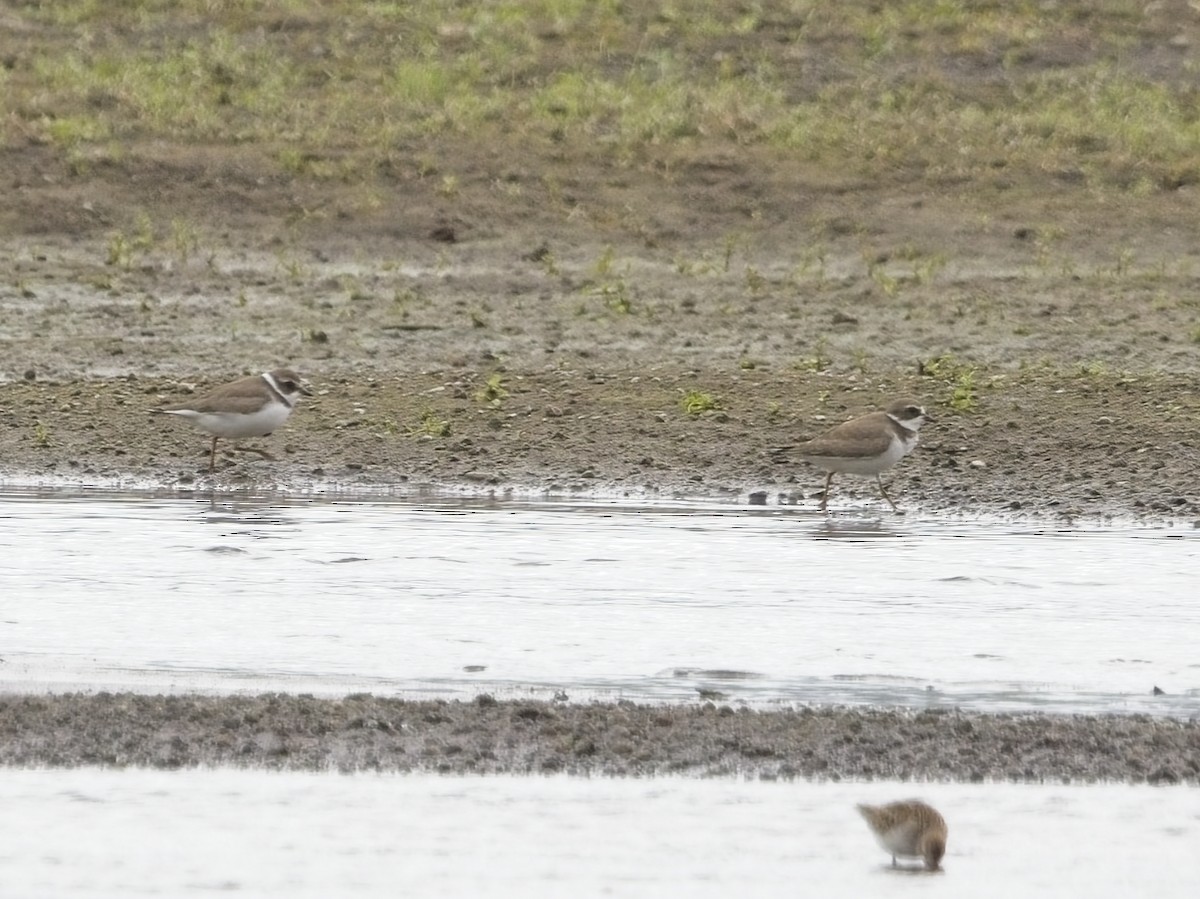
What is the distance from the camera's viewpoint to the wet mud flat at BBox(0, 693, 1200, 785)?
7.78 meters

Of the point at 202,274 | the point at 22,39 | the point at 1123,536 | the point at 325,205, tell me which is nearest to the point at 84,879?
the point at 1123,536

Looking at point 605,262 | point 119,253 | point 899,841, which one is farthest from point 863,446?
point 119,253

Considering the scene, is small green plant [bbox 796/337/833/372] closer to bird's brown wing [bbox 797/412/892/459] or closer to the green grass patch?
bird's brown wing [bbox 797/412/892/459]

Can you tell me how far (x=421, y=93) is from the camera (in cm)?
2417

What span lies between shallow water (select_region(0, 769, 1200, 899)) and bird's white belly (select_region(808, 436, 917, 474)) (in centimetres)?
594

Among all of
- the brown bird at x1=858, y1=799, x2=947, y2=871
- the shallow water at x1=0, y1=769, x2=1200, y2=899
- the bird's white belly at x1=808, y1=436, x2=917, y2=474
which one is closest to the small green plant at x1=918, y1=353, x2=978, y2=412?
the bird's white belly at x1=808, y1=436, x2=917, y2=474

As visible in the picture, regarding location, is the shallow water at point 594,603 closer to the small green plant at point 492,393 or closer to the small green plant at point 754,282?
the small green plant at point 492,393

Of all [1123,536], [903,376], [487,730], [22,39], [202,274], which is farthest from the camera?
[22,39]

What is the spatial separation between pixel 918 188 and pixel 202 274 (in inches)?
248

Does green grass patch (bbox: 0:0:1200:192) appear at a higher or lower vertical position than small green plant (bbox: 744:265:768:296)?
higher

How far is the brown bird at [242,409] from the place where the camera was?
577 inches

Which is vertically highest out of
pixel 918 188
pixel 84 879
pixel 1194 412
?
pixel 918 188

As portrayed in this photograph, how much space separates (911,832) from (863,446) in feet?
22.4

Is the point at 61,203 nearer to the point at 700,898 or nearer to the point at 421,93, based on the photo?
the point at 421,93
